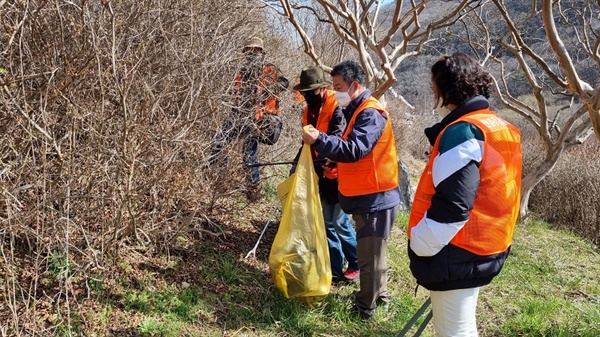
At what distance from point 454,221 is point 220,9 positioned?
9.05 ft

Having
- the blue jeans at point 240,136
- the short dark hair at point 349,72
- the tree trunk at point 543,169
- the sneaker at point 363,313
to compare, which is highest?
the short dark hair at point 349,72

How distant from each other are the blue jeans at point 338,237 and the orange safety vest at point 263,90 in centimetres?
107

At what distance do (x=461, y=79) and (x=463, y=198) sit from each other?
21.3 inches

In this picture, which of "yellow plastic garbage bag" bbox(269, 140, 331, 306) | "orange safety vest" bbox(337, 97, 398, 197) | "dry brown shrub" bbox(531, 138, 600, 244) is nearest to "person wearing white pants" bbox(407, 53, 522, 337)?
"orange safety vest" bbox(337, 97, 398, 197)

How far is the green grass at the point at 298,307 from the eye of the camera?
116 inches

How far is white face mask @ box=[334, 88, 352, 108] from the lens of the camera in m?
3.20

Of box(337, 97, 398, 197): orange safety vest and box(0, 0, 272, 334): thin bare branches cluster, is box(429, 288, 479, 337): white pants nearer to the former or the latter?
box(337, 97, 398, 197): orange safety vest

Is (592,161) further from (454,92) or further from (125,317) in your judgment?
(125,317)

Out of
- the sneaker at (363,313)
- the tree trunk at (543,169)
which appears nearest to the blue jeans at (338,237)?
the sneaker at (363,313)

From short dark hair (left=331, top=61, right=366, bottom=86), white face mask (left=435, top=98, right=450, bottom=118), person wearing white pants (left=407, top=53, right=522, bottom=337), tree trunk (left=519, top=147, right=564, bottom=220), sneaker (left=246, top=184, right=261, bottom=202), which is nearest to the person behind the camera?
person wearing white pants (left=407, top=53, right=522, bottom=337)

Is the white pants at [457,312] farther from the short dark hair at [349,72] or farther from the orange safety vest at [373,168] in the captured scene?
the short dark hair at [349,72]

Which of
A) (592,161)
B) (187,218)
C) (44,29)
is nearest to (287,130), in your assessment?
(187,218)

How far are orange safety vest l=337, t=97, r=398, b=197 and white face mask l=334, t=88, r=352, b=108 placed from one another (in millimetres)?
186

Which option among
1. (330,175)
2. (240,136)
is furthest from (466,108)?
(240,136)
